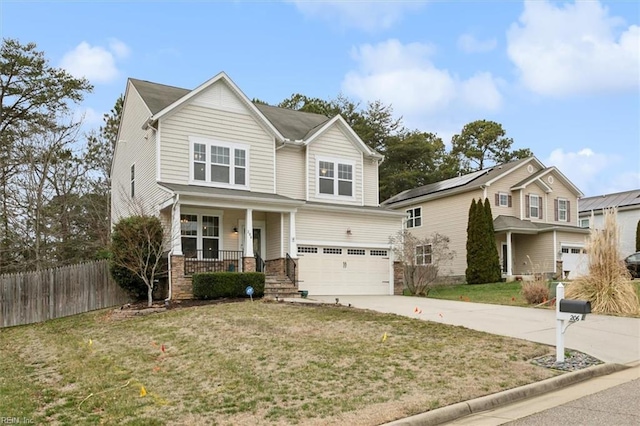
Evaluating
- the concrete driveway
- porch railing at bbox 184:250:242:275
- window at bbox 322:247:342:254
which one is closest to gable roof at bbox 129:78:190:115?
porch railing at bbox 184:250:242:275

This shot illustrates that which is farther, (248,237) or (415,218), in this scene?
(415,218)

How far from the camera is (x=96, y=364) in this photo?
8.91 metres

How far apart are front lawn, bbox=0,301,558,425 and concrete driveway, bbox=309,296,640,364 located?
973 mm

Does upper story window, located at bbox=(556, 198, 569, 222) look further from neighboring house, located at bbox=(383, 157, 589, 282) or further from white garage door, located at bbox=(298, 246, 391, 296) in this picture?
white garage door, located at bbox=(298, 246, 391, 296)

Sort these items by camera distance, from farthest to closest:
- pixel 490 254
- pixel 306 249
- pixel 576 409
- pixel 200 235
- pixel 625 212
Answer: pixel 625 212, pixel 490 254, pixel 306 249, pixel 200 235, pixel 576 409

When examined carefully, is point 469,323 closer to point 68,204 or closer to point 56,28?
point 56,28

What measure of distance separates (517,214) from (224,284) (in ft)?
62.5

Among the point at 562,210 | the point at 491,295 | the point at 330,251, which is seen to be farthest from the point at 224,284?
the point at 562,210

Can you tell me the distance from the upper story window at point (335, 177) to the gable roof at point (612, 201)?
21657 millimetres

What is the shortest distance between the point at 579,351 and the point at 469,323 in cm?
306

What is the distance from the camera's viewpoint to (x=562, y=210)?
31344 mm

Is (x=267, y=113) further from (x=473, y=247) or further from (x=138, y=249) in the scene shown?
(x=473, y=247)

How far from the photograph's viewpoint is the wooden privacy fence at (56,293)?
56.3 feet

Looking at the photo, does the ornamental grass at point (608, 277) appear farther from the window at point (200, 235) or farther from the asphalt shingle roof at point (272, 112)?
the asphalt shingle roof at point (272, 112)
